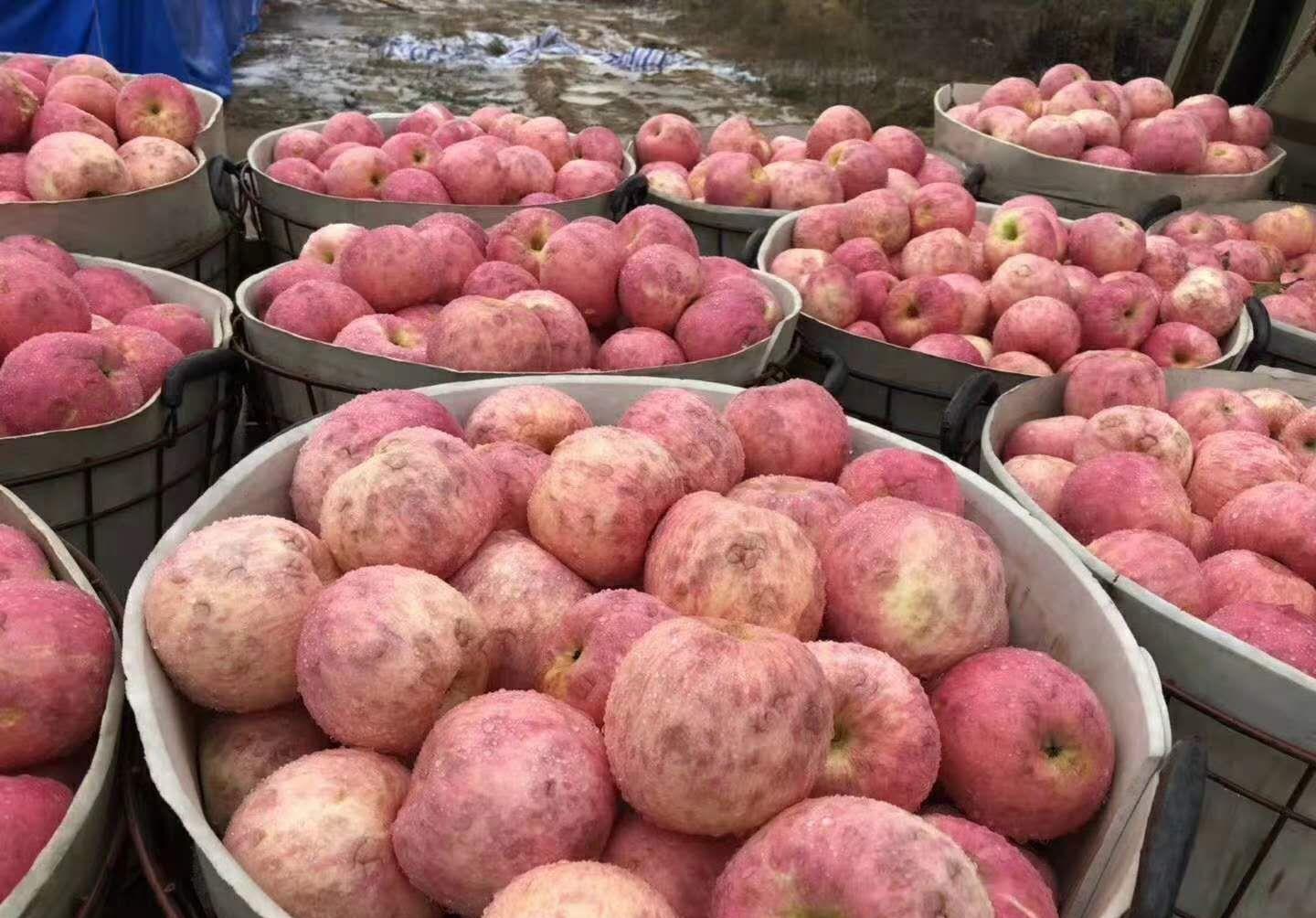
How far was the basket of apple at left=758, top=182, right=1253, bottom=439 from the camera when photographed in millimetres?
2395

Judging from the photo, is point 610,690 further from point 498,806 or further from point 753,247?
point 753,247

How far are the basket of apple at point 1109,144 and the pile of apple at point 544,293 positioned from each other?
1781 millimetres

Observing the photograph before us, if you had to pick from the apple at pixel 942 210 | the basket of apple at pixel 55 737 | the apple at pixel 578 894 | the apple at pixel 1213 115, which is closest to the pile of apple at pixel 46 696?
the basket of apple at pixel 55 737

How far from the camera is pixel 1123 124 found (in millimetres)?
4004

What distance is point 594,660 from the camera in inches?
42.6

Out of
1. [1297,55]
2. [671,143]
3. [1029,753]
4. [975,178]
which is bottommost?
[1029,753]

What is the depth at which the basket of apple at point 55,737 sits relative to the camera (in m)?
0.90

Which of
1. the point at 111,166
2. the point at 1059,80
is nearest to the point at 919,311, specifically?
the point at 111,166

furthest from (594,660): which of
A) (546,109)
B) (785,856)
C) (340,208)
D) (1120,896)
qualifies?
(546,109)

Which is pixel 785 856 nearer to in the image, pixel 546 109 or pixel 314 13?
pixel 546 109

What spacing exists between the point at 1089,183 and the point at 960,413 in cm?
231

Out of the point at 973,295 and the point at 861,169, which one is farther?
the point at 861,169

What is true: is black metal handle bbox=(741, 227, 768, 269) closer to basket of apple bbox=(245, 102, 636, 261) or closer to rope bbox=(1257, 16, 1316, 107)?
basket of apple bbox=(245, 102, 636, 261)

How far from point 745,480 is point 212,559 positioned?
31.9 inches
